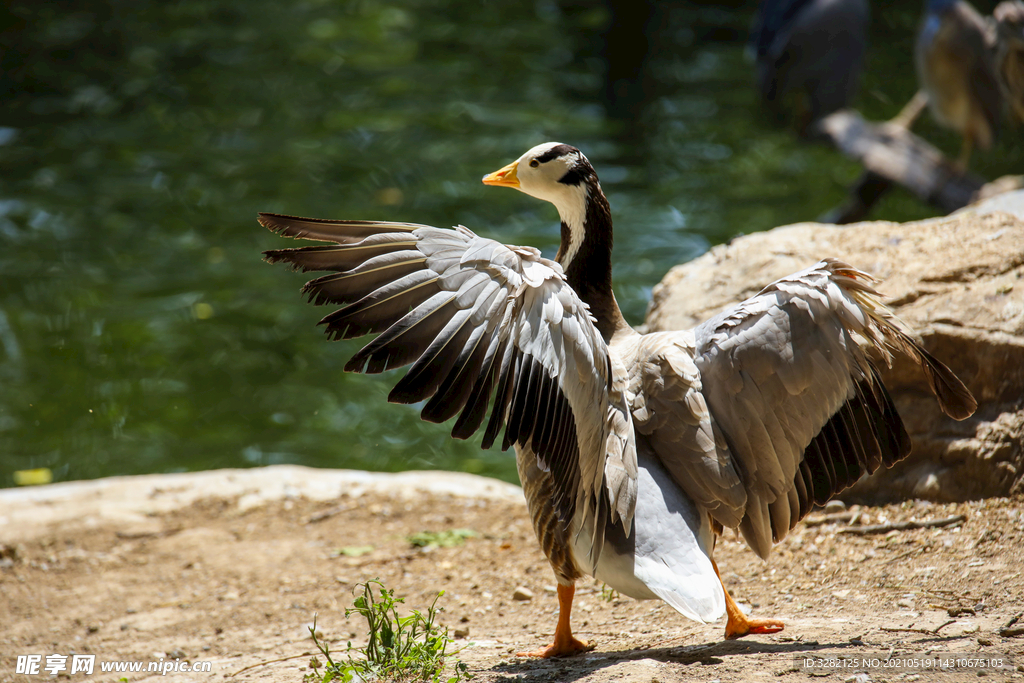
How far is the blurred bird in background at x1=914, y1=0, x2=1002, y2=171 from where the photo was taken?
922 cm

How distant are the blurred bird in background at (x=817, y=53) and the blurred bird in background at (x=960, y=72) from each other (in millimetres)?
1718

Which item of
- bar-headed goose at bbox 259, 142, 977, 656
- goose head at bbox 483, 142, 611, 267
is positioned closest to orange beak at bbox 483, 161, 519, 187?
goose head at bbox 483, 142, 611, 267

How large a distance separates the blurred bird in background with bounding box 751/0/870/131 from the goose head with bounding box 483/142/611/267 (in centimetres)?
874

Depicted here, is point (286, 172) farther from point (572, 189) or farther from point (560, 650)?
point (560, 650)

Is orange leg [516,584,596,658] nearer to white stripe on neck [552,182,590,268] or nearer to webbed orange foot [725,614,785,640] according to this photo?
webbed orange foot [725,614,785,640]

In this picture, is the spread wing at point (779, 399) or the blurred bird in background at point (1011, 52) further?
the blurred bird in background at point (1011, 52)

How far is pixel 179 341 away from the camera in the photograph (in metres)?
8.41

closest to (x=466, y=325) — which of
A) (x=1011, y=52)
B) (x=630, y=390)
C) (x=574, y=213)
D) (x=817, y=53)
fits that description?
(x=630, y=390)

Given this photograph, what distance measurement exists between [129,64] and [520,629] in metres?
13.7

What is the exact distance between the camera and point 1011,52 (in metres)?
→ 7.70

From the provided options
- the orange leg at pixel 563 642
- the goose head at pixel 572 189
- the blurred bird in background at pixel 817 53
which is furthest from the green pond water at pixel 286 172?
the orange leg at pixel 563 642

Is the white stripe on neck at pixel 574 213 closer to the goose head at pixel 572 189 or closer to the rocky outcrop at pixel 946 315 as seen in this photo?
the goose head at pixel 572 189

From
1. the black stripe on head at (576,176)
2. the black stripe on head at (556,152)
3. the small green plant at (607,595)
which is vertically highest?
the black stripe on head at (556,152)

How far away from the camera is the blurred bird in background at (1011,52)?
756cm
